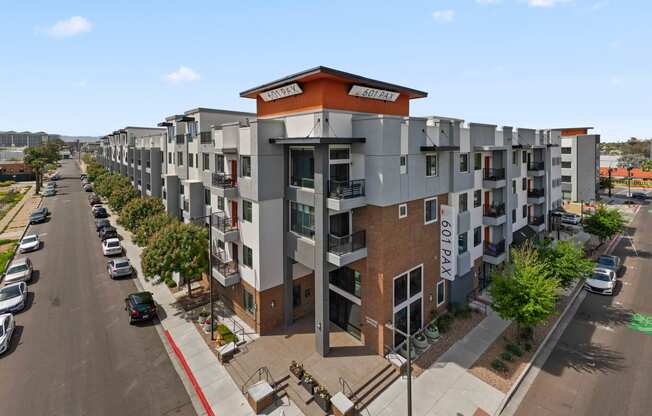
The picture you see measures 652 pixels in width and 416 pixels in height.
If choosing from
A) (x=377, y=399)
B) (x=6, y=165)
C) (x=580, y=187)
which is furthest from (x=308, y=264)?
(x=6, y=165)

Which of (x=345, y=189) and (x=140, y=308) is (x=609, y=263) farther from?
(x=140, y=308)

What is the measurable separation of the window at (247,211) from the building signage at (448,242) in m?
11.9

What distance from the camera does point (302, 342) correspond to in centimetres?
1920

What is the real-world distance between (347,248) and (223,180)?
33.6ft

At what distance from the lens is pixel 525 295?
17.9 meters

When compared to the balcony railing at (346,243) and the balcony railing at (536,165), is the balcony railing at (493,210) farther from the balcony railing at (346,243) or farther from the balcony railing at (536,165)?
the balcony railing at (346,243)

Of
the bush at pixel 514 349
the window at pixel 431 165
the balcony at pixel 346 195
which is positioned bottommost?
the bush at pixel 514 349

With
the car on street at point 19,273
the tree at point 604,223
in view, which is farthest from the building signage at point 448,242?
the car on street at point 19,273

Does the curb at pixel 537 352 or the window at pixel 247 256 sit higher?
the window at pixel 247 256

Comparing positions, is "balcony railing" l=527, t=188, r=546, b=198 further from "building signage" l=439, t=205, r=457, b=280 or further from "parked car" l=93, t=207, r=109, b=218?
"parked car" l=93, t=207, r=109, b=218

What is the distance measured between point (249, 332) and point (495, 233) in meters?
20.6

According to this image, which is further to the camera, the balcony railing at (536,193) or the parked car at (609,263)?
the balcony railing at (536,193)

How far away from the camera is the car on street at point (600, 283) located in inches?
1000

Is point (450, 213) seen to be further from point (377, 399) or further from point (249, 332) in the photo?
point (249, 332)
